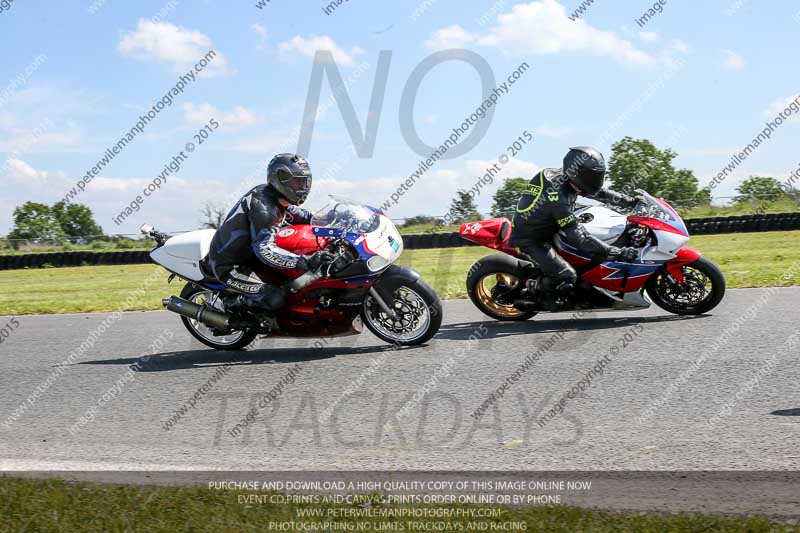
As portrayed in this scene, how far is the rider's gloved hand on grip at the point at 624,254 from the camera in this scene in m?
8.79

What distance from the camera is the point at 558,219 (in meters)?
8.92

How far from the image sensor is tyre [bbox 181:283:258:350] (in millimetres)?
8547

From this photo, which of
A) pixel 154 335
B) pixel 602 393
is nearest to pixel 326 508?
pixel 602 393

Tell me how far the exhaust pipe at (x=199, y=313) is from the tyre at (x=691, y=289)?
4379mm

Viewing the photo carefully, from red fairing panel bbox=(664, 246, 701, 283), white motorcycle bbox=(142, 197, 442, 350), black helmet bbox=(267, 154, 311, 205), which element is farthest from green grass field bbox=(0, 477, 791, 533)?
red fairing panel bbox=(664, 246, 701, 283)

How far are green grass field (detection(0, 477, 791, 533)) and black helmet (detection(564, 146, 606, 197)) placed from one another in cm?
555

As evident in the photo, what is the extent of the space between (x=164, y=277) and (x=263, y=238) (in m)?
15.5

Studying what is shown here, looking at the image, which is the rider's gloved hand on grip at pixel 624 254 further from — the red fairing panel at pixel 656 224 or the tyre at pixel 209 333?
the tyre at pixel 209 333

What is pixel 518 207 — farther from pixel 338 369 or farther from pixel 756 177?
pixel 756 177

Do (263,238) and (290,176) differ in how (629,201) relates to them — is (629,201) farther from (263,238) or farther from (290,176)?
(263,238)

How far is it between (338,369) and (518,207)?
10.1 ft

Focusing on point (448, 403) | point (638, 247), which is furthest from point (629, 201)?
point (448, 403)

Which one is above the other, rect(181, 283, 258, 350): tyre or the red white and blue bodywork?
the red white and blue bodywork

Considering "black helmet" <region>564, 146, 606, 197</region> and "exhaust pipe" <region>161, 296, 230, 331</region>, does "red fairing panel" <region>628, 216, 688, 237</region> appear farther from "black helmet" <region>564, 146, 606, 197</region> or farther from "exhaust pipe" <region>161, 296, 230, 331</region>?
"exhaust pipe" <region>161, 296, 230, 331</region>
